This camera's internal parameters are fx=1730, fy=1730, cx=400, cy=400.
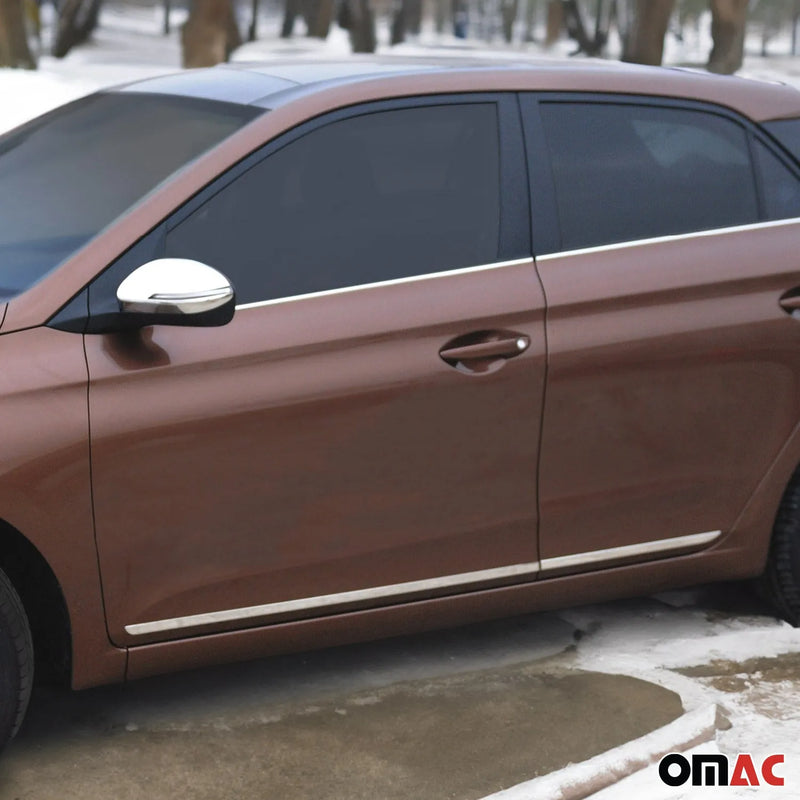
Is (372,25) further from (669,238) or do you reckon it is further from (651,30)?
(669,238)

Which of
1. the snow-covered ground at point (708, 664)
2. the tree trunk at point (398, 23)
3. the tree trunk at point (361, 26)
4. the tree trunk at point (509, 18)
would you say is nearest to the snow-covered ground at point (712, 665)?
the snow-covered ground at point (708, 664)

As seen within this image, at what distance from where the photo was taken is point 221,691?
4.38 meters

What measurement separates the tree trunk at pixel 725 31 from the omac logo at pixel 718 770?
31871 mm

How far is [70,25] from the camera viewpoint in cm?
3694

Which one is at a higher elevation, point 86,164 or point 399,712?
point 86,164

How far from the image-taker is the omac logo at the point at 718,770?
3873 millimetres

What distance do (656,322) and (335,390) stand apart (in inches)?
35.6

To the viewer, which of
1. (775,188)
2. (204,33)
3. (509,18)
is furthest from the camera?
(509,18)

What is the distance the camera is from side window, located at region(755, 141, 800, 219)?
4582 mm

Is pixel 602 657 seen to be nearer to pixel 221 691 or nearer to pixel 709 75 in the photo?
pixel 221 691

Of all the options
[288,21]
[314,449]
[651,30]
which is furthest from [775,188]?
[288,21]

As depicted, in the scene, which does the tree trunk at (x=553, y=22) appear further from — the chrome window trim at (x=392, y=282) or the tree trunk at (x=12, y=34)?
the chrome window trim at (x=392, y=282)

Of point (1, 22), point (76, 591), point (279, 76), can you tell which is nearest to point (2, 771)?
point (76, 591)

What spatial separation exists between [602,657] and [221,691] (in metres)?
1.03
